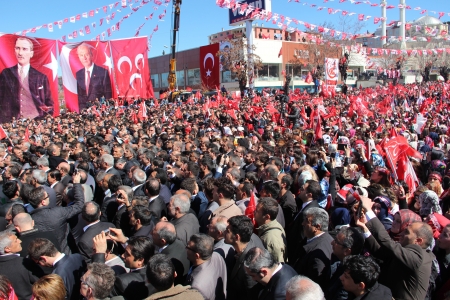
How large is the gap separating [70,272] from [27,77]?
14.2m

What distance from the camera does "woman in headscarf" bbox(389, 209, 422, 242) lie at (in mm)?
A: 3359

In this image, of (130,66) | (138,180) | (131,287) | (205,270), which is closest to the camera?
(131,287)

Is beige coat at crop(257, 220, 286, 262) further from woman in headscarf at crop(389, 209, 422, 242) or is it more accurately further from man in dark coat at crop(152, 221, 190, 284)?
woman in headscarf at crop(389, 209, 422, 242)

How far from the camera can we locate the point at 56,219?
420 cm

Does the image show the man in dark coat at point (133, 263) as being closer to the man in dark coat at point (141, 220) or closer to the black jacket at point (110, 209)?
the man in dark coat at point (141, 220)

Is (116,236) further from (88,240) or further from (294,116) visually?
(294,116)

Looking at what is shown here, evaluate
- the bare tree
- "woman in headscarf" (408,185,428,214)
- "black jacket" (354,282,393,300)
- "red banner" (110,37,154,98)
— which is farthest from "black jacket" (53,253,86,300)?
the bare tree

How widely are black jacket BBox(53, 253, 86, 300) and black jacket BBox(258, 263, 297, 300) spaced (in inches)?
64.6

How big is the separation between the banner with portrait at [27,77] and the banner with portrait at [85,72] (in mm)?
525

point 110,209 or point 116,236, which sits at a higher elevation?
point 116,236

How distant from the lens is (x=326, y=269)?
3.11m

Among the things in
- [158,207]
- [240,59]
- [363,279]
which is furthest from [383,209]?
[240,59]

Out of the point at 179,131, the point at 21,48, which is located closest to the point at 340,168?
the point at 179,131

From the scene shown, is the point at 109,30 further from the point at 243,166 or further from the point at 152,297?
the point at 152,297
